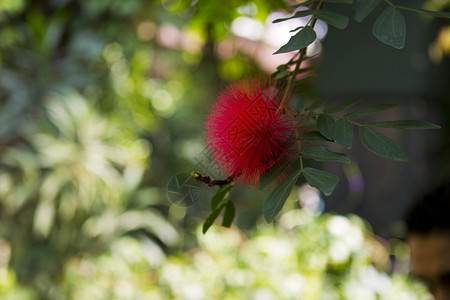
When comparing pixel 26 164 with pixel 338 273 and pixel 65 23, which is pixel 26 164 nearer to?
pixel 65 23

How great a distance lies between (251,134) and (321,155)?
60mm

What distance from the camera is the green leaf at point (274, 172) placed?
0.51m

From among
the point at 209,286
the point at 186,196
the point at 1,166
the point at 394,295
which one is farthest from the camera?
the point at 1,166

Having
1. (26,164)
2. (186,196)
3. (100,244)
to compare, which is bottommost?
(100,244)

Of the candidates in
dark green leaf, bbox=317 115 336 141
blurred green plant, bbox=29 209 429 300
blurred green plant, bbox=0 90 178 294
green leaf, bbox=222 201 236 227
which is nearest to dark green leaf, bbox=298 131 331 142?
dark green leaf, bbox=317 115 336 141

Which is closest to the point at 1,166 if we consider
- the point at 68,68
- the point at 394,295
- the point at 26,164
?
the point at 26,164

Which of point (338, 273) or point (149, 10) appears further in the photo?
point (149, 10)

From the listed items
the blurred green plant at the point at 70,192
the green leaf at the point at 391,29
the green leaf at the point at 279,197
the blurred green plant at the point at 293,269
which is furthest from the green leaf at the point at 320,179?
the blurred green plant at the point at 70,192

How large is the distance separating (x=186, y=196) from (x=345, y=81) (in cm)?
239

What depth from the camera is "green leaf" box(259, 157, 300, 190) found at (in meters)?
0.51

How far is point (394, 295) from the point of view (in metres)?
1.79

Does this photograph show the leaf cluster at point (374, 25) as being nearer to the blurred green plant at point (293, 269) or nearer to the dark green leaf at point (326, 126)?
the dark green leaf at point (326, 126)

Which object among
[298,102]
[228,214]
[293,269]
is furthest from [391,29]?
[293,269]

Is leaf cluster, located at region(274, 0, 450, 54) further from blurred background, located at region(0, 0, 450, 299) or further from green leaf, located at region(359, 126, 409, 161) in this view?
blurred background, located at region(0, 0, 450, 299)
